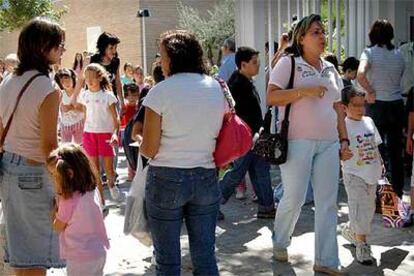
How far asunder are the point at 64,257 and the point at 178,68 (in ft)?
4.23

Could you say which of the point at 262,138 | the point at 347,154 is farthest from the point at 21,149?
the point at 347,154

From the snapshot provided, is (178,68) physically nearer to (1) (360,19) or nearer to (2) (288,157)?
(2) (288,157)

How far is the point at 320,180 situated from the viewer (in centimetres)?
475

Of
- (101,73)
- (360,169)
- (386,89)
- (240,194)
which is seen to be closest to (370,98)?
(386,89)

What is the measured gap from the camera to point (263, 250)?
5.54 m

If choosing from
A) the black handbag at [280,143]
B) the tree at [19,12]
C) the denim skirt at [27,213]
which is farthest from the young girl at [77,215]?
the tree at [19,12]

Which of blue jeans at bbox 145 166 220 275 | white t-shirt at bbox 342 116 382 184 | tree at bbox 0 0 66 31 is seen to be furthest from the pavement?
tree at bbox 0 0 66 31

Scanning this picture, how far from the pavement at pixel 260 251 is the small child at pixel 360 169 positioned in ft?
0.90

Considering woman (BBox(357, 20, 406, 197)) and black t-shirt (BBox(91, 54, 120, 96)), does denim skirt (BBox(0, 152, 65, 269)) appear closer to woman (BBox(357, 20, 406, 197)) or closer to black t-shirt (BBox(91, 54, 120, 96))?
black t-shirt (BBox(91, 54, 120, 96))

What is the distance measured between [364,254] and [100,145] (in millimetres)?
3571

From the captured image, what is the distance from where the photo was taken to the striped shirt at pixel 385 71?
7039 mm

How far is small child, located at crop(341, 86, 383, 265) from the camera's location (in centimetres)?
518

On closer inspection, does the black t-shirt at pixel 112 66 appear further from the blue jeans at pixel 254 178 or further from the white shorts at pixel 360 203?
the white shorts at pixel 360 203

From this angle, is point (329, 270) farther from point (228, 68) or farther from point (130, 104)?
point (130, 104)
